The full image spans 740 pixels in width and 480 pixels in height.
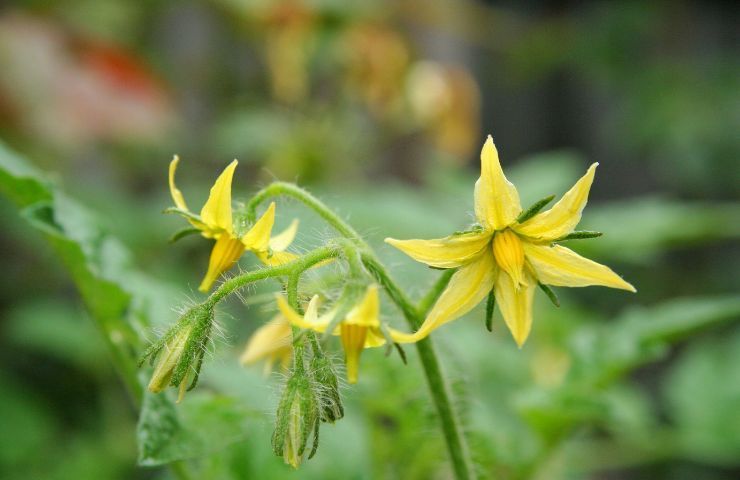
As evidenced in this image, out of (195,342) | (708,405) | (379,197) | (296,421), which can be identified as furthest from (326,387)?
(379,197)

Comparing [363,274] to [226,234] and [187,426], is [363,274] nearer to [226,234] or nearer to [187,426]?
[226,234]

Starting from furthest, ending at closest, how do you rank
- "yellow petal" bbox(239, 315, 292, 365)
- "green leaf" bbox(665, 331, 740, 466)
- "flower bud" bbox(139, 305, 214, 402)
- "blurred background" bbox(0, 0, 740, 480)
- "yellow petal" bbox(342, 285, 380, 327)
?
1. "green leaf" bbox(665, 331, 740, 466)
2. "blurred background" bbox(0, 0, 740, 480)
3. "yellow petal" bbox(239, 315, 292, 365)
4. "flower bud" bbox(139, 305, 214, 402)
5. "yellow petal" bbox(342, 285, 380, 327)

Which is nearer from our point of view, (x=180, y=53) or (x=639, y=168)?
(x=180, y=53)

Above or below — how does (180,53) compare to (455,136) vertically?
above

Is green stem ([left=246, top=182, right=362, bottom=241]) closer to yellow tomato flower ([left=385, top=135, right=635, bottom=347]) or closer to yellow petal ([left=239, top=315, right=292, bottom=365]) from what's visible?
yellow tomato flower ([left=385, top=135, right=635, bottom=347])

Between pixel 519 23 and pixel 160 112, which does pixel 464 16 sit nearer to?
pixel 519 23

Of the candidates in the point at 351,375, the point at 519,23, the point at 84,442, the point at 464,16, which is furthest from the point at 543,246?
the point at 519,23

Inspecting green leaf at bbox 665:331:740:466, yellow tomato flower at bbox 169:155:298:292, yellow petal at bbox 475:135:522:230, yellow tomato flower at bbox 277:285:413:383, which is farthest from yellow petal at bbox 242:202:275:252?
green leaf at bbox 665:331:740:466
